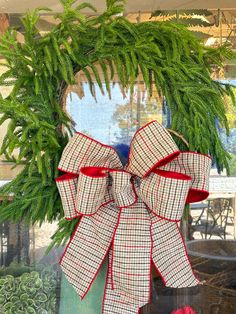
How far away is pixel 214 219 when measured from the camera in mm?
1413

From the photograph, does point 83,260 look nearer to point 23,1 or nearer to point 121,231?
point 121,231

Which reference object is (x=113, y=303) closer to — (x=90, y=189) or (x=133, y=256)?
(x=133, y=256)

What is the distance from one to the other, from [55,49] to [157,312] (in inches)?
24.7

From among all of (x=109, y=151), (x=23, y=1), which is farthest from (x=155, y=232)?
(x=23, y=1)

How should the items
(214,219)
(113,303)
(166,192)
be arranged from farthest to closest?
1. (214,219)
2. (113,303)
3. (166,192)

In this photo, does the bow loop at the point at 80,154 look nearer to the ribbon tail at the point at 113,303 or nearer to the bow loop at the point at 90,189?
the bow loop at the point at 90,189

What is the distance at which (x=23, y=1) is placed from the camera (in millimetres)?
1392

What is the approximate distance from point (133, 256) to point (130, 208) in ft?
0.29

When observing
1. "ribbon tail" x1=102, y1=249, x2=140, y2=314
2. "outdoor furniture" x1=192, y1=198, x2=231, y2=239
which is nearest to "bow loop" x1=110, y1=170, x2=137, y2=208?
"ribbon tail" x1=102, y1=249, x2=140, y2=314

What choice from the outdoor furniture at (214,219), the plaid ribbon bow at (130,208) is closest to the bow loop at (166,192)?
the plaid ribbon bow at (130,208)

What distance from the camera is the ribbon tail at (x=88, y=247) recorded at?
1023 mm

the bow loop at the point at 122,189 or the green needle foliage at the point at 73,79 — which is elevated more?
the green needle foliage at the point at 73,79

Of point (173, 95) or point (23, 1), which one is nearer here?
point (173, 95)

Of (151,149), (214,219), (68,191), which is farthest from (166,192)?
(214,219)
